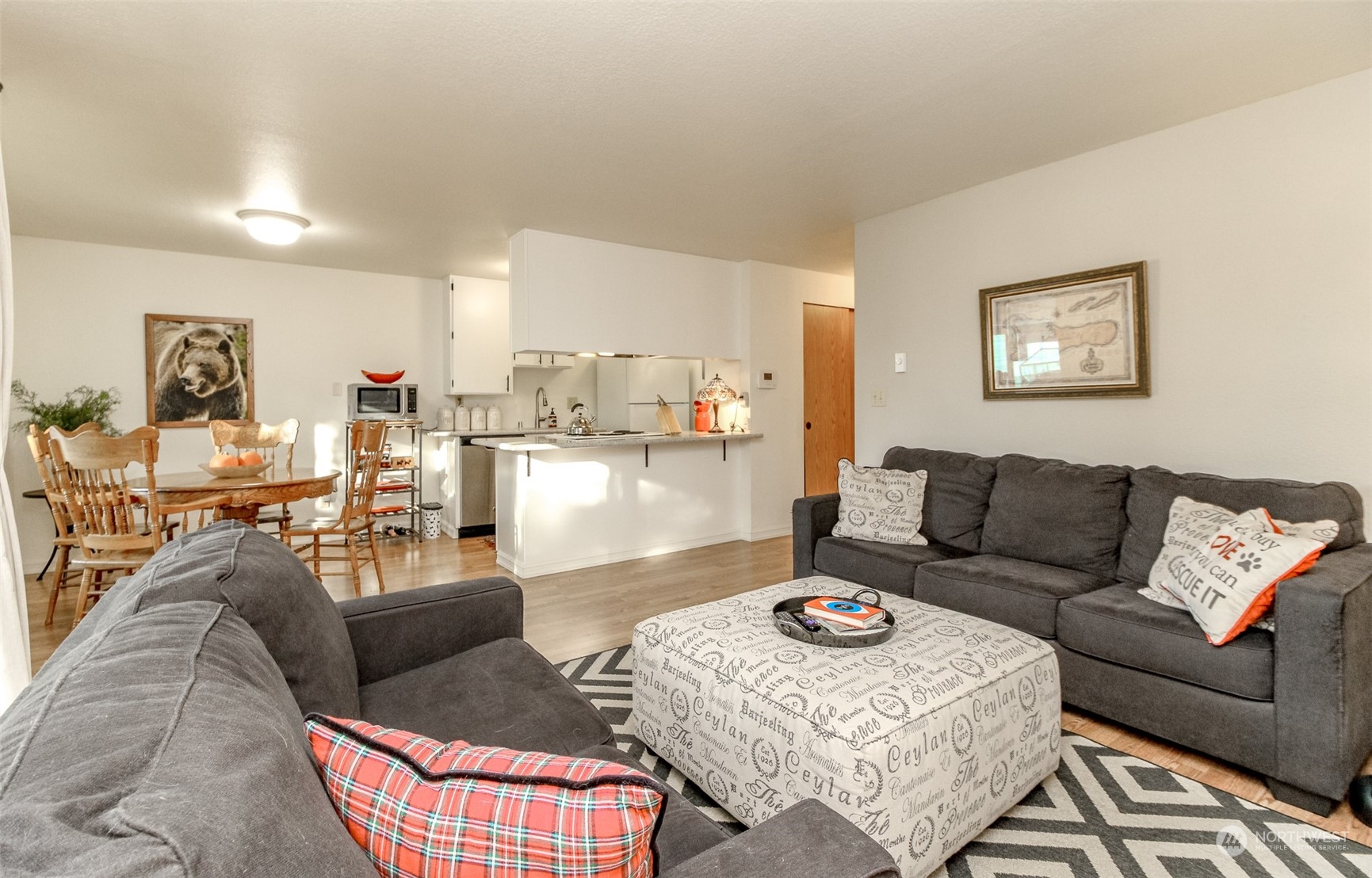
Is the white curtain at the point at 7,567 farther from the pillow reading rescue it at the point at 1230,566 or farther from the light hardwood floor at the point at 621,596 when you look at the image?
the pillow reading rescue it at the point at 1230,566

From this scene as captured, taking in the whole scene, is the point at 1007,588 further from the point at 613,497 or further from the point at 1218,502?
the point at 613,497

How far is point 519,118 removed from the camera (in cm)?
276

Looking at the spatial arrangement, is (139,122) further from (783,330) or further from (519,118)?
(783,330)

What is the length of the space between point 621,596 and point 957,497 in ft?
6.54

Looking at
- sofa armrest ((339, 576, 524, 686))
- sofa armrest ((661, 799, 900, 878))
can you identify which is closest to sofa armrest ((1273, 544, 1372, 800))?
sofa armrest ((661, 799, 900, 878))

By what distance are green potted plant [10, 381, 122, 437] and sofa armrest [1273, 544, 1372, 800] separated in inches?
251

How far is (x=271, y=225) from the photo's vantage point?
3.93 meters

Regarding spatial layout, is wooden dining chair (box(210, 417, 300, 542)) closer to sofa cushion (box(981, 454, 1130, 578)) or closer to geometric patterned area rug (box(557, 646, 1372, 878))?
geometric patterned area rug (box(557, 646, 1372, 878))

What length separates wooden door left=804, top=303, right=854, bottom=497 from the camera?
19.4 ft

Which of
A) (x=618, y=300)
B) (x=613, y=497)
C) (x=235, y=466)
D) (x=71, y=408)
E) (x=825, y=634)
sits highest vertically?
(x=618, y=300)

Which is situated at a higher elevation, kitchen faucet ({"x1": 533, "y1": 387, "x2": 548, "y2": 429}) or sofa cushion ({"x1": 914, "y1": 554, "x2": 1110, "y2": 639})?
kitchen faucet ({"x1": 533, "y1": 387, "x2": 548, "y2": 429})

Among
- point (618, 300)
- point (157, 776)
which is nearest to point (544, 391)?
point (618, 300)

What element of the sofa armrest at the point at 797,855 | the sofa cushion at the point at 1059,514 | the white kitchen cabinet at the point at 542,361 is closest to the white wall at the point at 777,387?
the white kitchen cabinet at the point at 542,361

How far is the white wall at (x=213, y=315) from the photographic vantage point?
457cm
